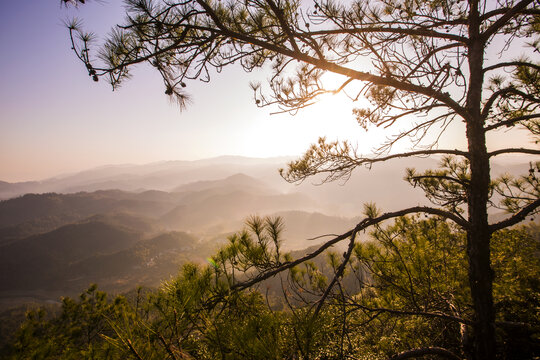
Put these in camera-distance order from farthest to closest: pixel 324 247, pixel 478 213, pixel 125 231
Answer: pixel 125 231 < pixel 478 213 < pixel 324 247

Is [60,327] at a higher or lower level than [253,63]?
lower

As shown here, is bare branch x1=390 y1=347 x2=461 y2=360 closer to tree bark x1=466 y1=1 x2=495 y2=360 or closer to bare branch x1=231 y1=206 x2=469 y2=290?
tree bark x1=466 y1=1 x2=495 y2=360

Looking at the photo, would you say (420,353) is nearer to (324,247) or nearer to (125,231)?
(324,247)

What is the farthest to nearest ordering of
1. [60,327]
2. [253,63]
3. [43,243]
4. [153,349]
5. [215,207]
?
[215,207], [43,243], [60,327], [253,63], [153,349]

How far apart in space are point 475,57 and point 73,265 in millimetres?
128878

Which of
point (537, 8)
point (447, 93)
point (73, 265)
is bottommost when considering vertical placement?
point (73, 265)

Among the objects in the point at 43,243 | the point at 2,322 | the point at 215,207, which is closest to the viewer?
the point at 2,322

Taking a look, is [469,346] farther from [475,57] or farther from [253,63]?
[253,63]

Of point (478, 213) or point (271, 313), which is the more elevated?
point (478, 213)

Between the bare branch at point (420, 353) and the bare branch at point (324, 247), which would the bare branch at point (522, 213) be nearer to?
the bare branch at point (324, 247)

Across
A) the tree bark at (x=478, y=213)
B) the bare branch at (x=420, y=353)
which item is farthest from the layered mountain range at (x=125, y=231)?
the bare branch at (x=420, y=353)

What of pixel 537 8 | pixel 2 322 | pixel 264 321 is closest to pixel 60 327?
pixel 264 321

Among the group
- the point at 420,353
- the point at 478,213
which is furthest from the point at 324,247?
the point at 478,213

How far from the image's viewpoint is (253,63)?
2418mm
